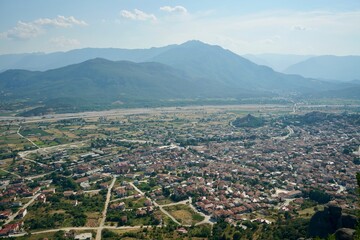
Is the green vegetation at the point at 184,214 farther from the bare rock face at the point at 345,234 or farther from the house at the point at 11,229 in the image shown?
the house at the point at 11,229

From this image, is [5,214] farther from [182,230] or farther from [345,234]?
[345,234]

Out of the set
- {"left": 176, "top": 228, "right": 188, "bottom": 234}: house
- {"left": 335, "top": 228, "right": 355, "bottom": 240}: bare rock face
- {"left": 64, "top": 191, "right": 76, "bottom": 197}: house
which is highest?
{"left": 335, "top": 228, "right": 355, "bottom": 240}: bare rock face

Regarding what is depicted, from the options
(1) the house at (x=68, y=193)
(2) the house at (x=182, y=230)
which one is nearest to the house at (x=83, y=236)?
(2) the house at (x=182, y=230)

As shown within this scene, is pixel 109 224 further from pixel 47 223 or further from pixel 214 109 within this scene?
pixel 214 109

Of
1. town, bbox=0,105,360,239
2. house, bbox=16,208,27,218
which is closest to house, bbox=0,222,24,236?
town, bbox=0,105,360,239

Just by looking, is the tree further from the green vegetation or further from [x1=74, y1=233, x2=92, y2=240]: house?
[x1=74, y1=233, x2=92, y2=240]: house

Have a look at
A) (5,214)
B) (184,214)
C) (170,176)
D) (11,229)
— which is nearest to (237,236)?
(184,214)
